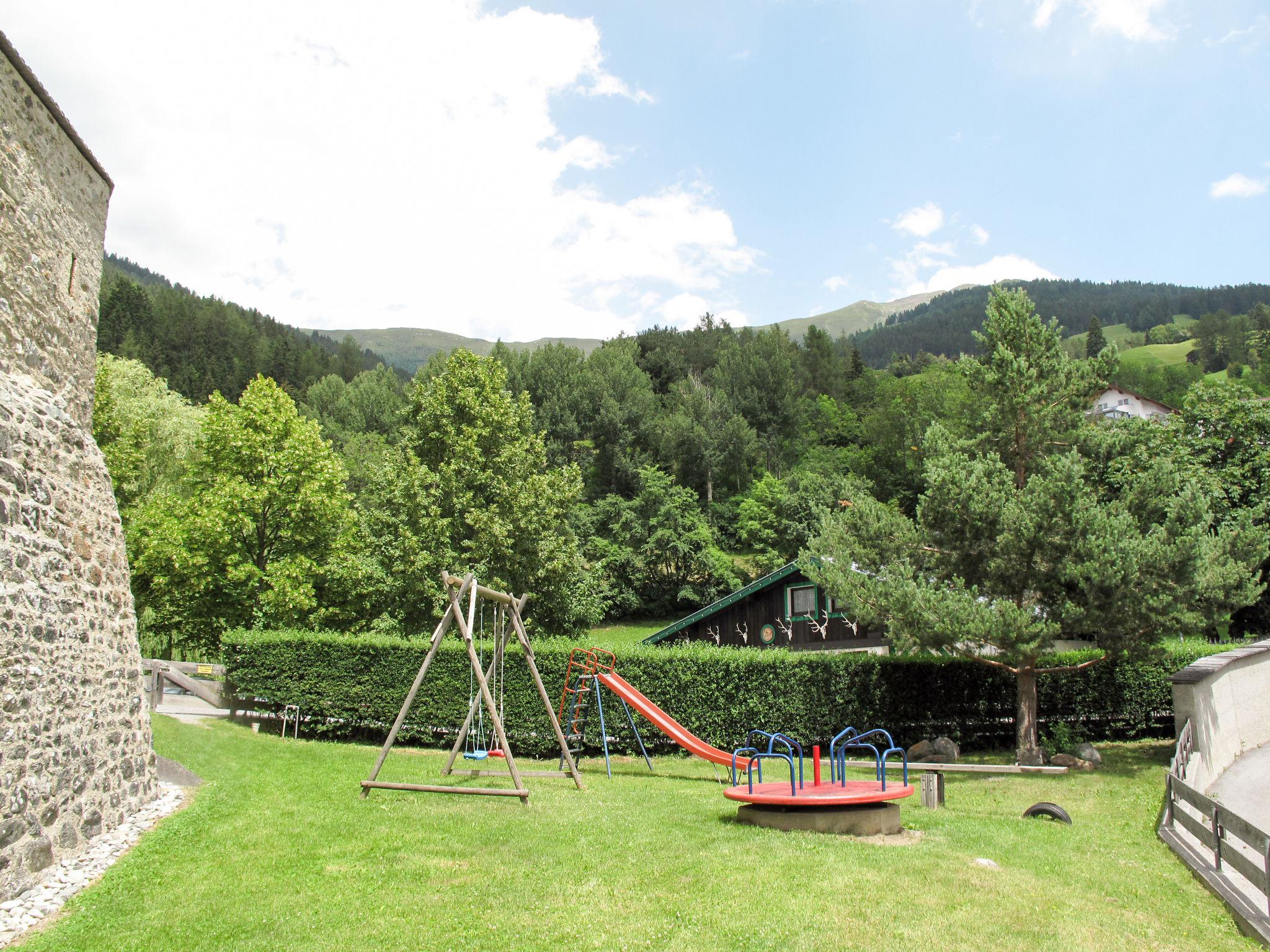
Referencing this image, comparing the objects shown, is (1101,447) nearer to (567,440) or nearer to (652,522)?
(652,522)

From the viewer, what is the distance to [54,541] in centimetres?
919

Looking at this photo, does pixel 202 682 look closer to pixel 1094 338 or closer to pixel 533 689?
pixel 533 689

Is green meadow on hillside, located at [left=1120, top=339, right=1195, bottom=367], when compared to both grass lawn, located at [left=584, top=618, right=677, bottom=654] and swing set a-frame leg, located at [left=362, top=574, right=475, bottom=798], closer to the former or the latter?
grass lawn, located at [left=584, top=618, right=677, bottom=654]

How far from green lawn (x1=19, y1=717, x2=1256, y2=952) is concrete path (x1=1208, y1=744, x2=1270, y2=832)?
315cm

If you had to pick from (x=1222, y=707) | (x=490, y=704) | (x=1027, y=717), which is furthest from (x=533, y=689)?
(x=1222, y=707)

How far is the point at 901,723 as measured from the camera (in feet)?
70.9

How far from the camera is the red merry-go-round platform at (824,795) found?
10406mm

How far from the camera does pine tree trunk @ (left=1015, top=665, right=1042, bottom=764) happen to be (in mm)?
18906

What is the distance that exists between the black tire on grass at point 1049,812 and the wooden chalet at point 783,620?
14.5 meters

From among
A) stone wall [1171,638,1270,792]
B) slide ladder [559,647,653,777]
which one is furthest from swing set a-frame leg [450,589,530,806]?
stone wall [1171,638,1270,792]

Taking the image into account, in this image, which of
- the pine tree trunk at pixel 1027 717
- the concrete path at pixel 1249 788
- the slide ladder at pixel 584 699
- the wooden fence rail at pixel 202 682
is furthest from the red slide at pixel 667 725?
the wooden fence rail at pixel 202 682

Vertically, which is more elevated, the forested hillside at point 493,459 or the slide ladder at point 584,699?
the forested hillside at point 493,459

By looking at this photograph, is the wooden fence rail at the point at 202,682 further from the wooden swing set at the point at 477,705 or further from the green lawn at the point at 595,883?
the green lawn at the point at 595,883

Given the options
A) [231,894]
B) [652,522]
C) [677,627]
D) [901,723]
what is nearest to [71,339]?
[231,894]
